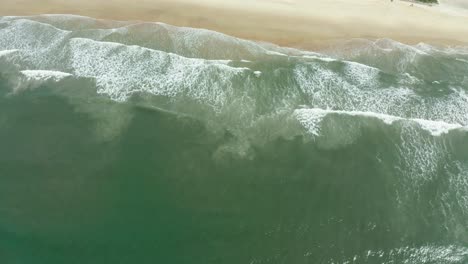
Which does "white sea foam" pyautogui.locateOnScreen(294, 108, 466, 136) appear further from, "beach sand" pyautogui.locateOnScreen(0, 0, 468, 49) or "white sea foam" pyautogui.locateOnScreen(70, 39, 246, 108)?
"beach sand" pyautogui.locateOnScreen(0, 0, 468, 49)

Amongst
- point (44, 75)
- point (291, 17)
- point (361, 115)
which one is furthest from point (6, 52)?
point (361, 115)

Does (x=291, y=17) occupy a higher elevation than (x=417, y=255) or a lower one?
higher

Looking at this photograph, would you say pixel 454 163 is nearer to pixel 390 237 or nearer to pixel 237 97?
pixel 390 237

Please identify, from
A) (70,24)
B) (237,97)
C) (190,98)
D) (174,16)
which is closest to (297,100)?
(237,97)

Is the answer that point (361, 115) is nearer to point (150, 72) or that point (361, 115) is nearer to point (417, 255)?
point (417, 255)

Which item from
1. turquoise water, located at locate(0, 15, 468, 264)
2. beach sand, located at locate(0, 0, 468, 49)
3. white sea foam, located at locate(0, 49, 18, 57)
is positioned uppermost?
beach sand, located at locate(0, 0, 468, 49)

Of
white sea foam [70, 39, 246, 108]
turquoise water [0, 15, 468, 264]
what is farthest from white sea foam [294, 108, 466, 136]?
white sea foam [70, 39, 246, 108]

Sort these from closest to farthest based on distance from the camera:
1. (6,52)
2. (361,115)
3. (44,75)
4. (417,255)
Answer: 1. (417,255)
2. (361,115)
3. (44,75)
4. (6,52)

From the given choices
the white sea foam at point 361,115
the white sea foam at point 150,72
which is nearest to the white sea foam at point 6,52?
the white sea foam at point 150,72

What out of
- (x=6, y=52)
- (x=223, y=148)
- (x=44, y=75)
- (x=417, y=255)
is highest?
(x=6, y=52)
